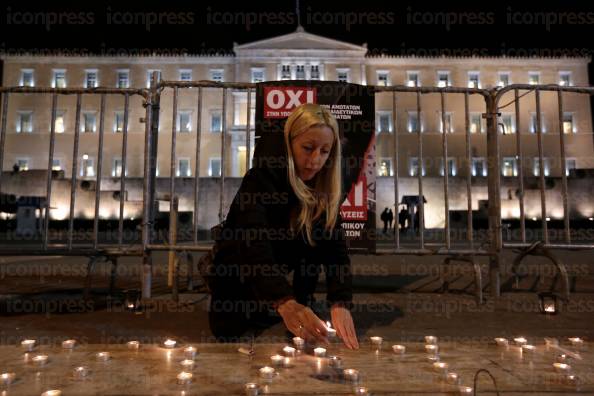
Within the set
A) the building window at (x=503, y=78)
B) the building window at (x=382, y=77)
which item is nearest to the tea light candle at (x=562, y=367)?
the building window at (x=382, y=77)

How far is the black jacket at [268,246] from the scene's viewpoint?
6.88 ft

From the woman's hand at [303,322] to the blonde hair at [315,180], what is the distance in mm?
523

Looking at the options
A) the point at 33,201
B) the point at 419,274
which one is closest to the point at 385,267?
the point at 419,274

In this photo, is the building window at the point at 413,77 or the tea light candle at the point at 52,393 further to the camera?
the building window at the point at 413,77

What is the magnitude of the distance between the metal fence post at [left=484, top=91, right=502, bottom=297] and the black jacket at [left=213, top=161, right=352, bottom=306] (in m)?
2.18

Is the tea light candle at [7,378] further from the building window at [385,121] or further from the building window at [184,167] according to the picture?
the building window at [385,121]

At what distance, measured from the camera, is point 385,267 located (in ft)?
21.7

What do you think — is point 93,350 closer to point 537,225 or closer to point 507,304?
point 507,304

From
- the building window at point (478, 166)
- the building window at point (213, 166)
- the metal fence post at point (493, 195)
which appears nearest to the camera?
the metal fence post at point (493, 195)

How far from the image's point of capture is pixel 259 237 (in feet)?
7.22

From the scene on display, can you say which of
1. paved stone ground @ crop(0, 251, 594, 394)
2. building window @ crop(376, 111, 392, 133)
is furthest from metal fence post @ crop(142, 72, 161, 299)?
building window @ crop(376, 111, 392, 133)

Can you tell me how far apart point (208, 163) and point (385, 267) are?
36.9 metres

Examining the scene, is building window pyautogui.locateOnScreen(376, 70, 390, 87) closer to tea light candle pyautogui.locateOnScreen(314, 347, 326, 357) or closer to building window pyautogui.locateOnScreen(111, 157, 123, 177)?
building window pyautogui.locateOnScreen(111, 157, 123, 177)

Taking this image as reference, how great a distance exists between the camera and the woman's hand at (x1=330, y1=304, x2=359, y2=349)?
1.99m
